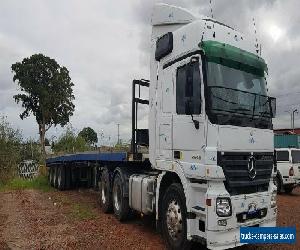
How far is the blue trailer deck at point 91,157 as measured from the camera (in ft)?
33.8

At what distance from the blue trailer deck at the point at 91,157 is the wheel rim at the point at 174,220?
2.78 meters

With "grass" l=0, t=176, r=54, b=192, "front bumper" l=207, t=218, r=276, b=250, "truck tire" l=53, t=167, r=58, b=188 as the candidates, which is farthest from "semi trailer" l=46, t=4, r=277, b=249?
"grass" l=0, t=176, r=54, b=192

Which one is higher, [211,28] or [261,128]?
[211,28]

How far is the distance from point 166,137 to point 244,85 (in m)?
1.72

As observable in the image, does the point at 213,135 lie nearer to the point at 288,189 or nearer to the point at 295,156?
the point at 295,156

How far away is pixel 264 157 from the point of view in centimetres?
722

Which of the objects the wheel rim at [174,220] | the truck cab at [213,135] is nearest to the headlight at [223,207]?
the truck cab at [213,135]

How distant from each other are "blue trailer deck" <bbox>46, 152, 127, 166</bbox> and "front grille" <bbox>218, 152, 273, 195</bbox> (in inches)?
145

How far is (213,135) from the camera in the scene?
6.48 meters

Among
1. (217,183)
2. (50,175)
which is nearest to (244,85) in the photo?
(217,183)

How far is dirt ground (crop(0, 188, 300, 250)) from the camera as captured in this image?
317 inches

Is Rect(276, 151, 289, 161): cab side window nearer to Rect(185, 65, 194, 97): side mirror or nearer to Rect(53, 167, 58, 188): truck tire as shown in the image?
Rect(53, 167, 58, 188): truck tire

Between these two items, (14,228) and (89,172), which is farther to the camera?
(89,172)

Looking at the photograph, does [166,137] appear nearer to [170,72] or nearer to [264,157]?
[170,72]
